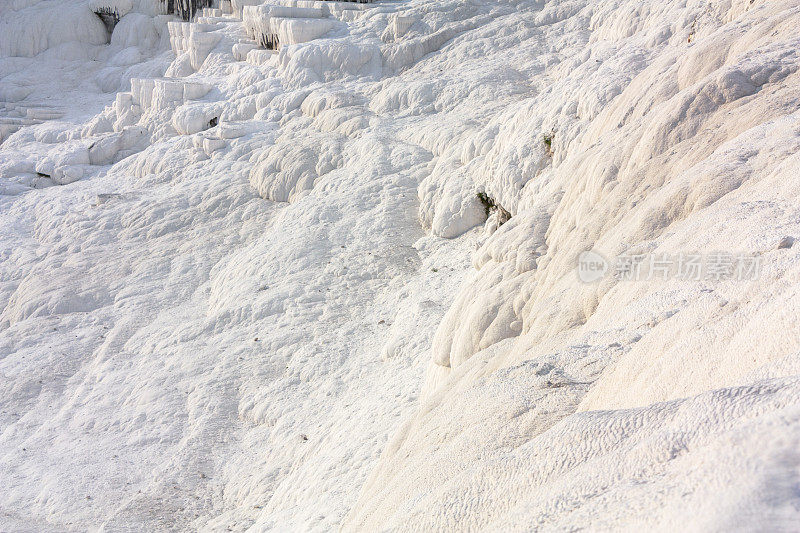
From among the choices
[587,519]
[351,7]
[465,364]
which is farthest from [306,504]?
[351,7]

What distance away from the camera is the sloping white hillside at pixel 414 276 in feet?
8.87

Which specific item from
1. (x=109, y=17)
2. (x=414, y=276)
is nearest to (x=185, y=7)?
(x=109, y=17)

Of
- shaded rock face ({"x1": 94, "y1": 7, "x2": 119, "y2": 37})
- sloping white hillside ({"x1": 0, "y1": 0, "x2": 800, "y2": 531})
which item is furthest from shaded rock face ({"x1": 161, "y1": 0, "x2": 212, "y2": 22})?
sloping white hillside ({"x1": 0, "y1": 0, "x2": 800, "y2": 531})

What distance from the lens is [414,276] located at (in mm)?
11227

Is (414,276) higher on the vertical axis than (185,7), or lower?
lower

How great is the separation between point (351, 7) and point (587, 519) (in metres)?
20.5

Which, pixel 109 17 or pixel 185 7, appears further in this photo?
pixel 109 17

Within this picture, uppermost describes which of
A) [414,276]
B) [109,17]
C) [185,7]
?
[185,7]

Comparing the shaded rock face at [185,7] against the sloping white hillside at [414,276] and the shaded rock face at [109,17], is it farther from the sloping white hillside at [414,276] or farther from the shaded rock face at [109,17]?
the sloping white hillside at [414,276]

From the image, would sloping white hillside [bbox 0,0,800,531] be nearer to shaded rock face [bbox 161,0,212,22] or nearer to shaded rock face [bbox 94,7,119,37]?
shaded rock face [bbox 161,0,212,22]

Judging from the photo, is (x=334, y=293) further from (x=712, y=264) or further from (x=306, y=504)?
(x=712, y=264)

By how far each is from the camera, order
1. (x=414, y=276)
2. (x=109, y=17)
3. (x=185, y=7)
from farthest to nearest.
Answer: (x=109, y=17), (x=185, y=7), (x=414, y=276)

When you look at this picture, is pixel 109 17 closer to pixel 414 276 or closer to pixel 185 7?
pixel 185 7

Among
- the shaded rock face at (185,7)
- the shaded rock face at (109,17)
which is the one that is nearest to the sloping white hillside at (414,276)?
the shaded rock face at (185,7)
